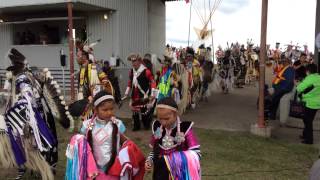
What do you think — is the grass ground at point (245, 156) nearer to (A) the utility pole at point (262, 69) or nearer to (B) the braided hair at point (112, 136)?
(A) the utility pole at point (262, 69)

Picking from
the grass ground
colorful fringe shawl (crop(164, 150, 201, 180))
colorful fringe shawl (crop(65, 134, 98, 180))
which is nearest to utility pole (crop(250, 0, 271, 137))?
the grass ground

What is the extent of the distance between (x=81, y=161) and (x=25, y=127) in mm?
1677

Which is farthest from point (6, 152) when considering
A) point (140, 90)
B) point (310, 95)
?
point (310, 95)

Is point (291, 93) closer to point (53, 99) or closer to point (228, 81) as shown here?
point (53, 99)

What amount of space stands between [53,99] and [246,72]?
54.1 feet

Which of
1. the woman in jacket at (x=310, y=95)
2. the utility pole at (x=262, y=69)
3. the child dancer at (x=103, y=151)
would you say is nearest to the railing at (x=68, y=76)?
the utility pole at (x=262, y=69)

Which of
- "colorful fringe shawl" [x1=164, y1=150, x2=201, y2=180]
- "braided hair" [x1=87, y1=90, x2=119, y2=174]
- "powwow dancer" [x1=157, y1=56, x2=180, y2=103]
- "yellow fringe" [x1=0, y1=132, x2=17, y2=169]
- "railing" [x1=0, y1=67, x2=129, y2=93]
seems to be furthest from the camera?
"railing" [x1=0, y1=67, x2=129, y2=93]

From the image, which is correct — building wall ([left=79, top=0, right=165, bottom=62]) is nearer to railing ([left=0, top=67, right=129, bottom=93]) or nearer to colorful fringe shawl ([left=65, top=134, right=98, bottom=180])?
railing ([left=0, top=67, right=129, bottom=93])

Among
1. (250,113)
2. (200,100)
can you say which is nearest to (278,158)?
(250,113)

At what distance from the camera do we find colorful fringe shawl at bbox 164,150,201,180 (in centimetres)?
343

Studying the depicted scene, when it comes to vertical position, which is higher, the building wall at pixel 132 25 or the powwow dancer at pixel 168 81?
the building wall at pixel 132 25

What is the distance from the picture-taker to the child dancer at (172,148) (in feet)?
11.3

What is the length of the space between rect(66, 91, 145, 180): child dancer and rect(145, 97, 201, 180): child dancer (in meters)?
0.20

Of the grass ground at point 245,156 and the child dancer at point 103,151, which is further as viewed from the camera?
the grass ground at point 245,156
